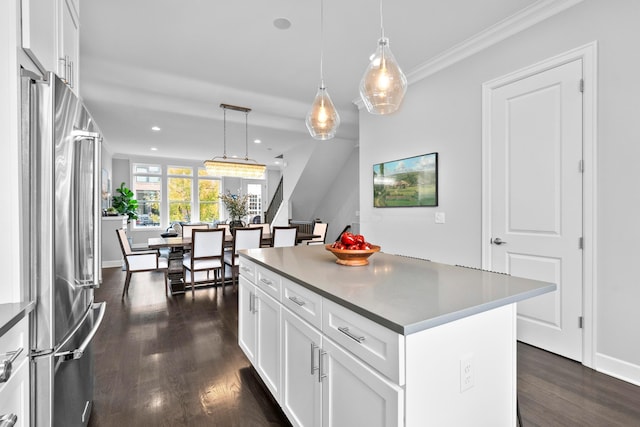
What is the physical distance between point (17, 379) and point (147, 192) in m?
9.49

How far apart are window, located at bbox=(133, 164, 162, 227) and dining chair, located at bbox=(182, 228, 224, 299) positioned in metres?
5.79

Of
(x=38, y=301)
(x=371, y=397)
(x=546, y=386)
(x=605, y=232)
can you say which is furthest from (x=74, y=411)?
(x=605, y=232)

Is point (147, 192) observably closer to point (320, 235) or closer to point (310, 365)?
point (320, 235)

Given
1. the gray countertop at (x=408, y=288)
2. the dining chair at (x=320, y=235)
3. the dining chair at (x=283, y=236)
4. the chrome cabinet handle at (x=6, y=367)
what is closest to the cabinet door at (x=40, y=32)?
the chrome cabinet handle at (x=6, y=367)

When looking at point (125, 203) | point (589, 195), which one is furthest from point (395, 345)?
point (125, 203)

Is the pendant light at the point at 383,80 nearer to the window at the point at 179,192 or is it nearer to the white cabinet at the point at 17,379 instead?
the white cabinet at the point at 17,379

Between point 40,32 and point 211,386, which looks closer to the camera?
point 40,32

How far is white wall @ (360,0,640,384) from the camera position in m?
2.08

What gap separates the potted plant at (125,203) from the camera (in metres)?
8.13

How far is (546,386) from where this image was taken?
205 centimetres

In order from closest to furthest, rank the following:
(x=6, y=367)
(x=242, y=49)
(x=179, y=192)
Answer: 1. (x=6, y=367)
2. (x=242, y=49)
3. (x=179, y=192)

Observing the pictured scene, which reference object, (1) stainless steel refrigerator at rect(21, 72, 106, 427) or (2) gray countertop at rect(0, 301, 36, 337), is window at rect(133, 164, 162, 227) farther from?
(2) gray countertop at rect(0, 301, 36, 337)

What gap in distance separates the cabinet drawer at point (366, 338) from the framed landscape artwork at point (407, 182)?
→ 256cm

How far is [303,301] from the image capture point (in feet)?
4.80
